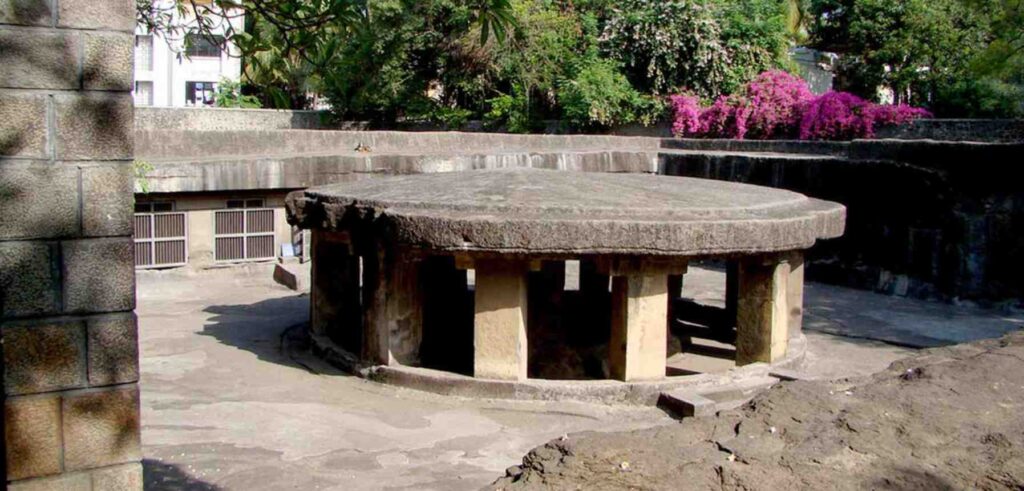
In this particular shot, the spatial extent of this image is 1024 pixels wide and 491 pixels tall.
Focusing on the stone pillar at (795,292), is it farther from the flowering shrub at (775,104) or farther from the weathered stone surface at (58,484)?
the flowering shrub at (775,104)

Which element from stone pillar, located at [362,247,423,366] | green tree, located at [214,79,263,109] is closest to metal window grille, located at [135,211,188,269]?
stone pillar, located at [362,247,423,366]

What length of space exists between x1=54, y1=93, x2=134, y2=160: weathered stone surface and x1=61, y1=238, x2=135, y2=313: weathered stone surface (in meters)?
0.26

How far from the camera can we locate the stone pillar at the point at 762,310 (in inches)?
295

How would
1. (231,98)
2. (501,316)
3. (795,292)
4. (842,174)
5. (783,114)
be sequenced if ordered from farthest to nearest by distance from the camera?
(231,98) → (783,114) → (842,174) → (795,292) → (501,316)

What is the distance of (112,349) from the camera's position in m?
2.91

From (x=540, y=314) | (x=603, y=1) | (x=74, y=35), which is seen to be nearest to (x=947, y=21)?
(x=603, y=1)

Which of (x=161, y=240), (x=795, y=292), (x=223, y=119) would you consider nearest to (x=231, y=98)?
(x=223, y=119)

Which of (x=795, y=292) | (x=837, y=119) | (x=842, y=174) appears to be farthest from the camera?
(x=837, y=119)

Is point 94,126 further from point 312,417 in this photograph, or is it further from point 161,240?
point 161,240

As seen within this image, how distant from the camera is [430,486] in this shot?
5.22m

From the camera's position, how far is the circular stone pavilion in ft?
21.7

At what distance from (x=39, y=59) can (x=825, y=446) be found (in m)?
2.93

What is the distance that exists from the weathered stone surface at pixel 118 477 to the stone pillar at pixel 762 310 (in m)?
5.40

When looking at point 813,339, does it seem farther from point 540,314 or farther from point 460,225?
point 460,225
